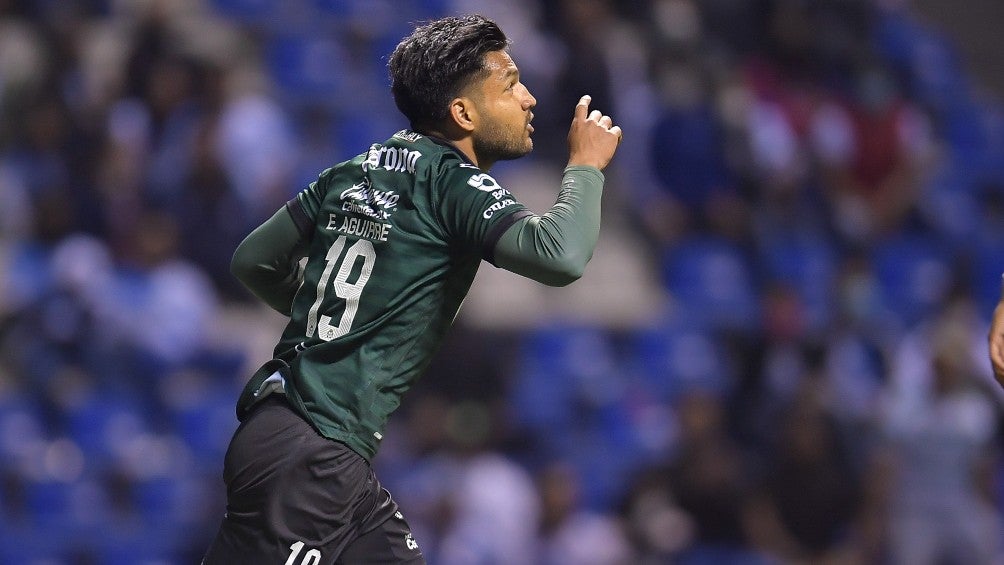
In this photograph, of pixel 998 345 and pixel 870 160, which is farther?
pixel 870 160

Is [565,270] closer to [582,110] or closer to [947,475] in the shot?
[582,110]

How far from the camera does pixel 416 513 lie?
24.5 ft

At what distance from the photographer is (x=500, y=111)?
3.36 meters

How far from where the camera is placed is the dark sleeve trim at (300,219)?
11.6ft

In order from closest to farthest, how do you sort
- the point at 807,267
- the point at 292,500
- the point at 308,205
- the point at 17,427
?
1. the point at 292,500
2. the point at 308,205
3. the point at 17,427
4. the point at 807,267

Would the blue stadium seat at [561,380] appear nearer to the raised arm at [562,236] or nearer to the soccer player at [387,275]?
the soccer player at [387,275]

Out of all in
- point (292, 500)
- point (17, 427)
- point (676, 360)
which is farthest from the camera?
point (676, 360)

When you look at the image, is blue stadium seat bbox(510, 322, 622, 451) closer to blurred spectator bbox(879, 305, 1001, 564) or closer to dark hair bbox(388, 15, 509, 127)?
blurred spectator bbox(879, 305, 1001, 564)

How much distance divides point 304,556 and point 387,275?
662mm

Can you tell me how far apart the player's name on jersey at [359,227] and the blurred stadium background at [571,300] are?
4.24m

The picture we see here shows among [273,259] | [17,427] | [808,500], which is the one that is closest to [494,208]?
[273,259]

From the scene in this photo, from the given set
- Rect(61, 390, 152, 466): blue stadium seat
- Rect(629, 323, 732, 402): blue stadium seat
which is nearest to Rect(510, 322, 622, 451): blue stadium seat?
Rect(629, 323, 732, 402): blue stadium seat

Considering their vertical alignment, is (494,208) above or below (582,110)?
below

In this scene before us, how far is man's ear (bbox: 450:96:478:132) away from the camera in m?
3.34
